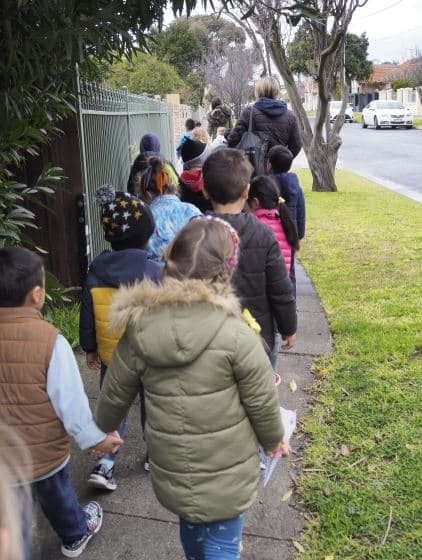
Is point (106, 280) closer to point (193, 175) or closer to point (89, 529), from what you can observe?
point (89, 529)

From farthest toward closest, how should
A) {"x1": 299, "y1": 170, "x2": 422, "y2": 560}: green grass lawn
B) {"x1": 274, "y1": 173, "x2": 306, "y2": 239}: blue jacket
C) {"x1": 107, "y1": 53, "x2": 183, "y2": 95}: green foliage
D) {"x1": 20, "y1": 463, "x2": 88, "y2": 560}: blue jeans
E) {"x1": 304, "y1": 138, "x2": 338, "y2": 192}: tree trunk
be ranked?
{"x1": 107, "y1": 53, "x2": 183, "y2": 95}: green foliage → {"x1": 304, "y1": 138, "x2": 338, "y2": 192}: tree trunk → {"x1": 274, "y1": 173, "x2": 306, "y2": 239}: blue jacket → {"x1": 299, "y1": 170, "x2": 422, "y2": 560}: green grass lawn → {"x1": 20, "y1": 463, "x2": 88, "y2": 560}: blue jeans

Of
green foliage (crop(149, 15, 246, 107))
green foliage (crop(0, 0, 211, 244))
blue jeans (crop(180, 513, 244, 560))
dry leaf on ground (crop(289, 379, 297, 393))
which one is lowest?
dry leaf on ground (crop(289, 379, 297, 393))

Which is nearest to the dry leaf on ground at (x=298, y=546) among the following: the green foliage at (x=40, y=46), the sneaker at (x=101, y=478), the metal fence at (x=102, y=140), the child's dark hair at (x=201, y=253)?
the sneaker at (x=101, y=478)

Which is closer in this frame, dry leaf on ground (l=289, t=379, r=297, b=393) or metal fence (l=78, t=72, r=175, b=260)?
dry leaf on ground (l=289, t=379, r=297, b=393)

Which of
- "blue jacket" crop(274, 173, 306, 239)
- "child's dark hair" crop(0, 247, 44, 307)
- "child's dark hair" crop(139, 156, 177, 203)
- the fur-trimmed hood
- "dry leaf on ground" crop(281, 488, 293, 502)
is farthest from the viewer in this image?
"blue jacket" crop(274, 173, 306, 239)

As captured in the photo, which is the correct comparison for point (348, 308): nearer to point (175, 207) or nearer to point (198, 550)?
point (175, 207)

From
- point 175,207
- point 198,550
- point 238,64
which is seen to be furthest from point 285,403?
point 238,64

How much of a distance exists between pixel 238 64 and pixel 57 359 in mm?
31595

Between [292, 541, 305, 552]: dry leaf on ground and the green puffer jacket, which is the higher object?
the green puffer jacket

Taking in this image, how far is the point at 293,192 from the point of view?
4.59 m

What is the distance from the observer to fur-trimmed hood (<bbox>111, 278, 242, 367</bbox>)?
207 cm

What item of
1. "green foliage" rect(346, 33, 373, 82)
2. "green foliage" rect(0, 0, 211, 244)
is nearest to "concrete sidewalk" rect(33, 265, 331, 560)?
"green foliage" rect(0, 0, 211, 244)

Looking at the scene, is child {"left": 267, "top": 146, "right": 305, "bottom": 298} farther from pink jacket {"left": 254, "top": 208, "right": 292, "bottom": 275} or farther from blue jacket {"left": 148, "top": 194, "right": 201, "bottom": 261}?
blue jacket {"left": 148, "top": 194, "right": 201, "bottom": 261}

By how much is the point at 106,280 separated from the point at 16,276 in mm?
742
